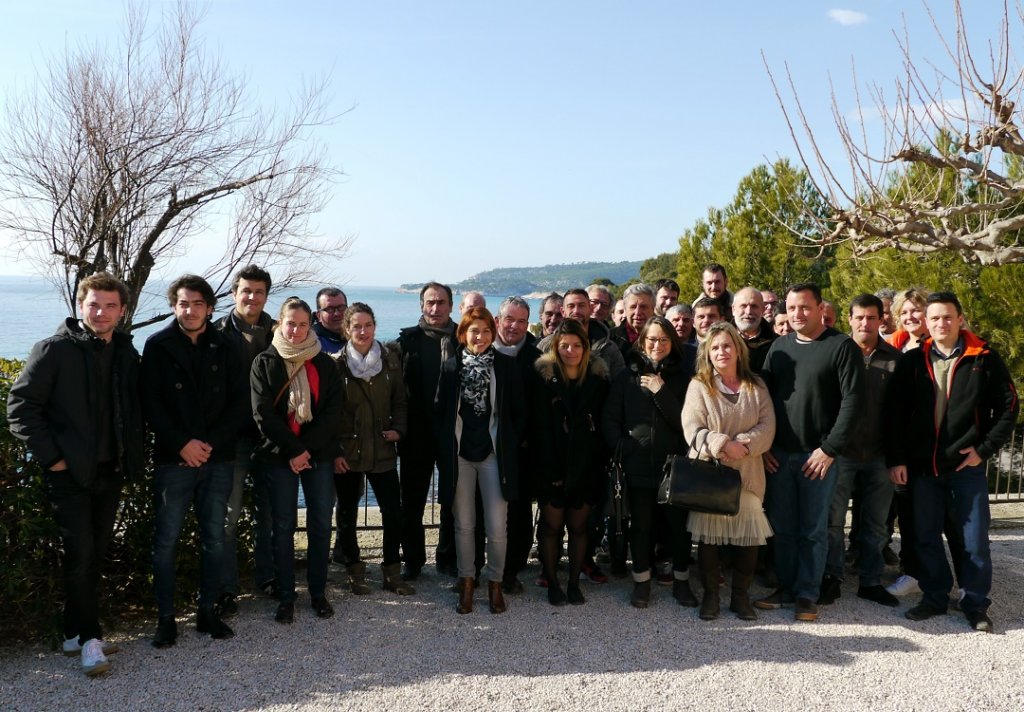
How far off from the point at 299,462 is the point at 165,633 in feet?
4.03

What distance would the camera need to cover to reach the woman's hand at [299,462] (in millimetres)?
4617

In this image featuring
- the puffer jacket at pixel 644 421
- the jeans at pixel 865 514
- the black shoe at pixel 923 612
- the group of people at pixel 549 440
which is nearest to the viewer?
the group of people at pixel 549 440

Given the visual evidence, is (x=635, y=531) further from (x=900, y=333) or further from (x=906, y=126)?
(x=906, y=126)

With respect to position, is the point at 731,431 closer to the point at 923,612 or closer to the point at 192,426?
the point at 923,612

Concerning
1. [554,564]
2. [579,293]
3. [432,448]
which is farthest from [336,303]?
[554,564]

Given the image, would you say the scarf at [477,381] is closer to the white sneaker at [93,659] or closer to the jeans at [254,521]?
the jeans at [254,521]

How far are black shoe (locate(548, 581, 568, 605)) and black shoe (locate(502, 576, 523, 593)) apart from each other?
0.29 m

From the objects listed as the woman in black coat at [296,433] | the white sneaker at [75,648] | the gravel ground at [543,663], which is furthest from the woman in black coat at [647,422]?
the white sneaker at [75,648]

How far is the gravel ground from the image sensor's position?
386 centimetres

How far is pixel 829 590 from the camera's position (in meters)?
5.29

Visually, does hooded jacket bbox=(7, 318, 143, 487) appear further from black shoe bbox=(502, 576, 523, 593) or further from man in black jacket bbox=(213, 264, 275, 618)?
black shoe bbox=(502, 576, 523, 593)

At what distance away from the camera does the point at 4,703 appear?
12.3ft

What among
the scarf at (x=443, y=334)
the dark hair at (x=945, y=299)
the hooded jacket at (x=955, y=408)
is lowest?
the hooded jacket at (x=955, y=408)

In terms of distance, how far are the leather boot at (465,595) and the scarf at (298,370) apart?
153 centimetres
